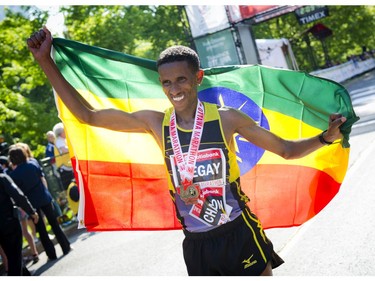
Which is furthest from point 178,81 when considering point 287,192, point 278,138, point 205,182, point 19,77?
point 19,77

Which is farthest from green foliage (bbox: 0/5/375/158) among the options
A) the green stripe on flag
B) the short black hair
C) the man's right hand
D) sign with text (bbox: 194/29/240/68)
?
the short black hair

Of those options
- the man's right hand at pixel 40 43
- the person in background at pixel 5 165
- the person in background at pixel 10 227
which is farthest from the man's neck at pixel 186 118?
the person in background at pixel 5 165

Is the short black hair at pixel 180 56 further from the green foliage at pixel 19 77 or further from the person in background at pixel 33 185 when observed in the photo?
the green foliage at pixel 19 77

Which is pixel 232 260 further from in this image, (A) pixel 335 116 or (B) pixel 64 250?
(B) pixel 64 250

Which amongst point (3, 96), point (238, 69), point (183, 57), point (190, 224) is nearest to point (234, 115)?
point (183, 57)

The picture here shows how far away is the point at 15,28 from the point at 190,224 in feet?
59.1

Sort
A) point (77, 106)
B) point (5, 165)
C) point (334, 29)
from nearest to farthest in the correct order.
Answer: point (77, 106) → point (5, 165) → point (334, 29)

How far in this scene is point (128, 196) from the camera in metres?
4.84

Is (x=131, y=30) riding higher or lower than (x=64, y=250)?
higher

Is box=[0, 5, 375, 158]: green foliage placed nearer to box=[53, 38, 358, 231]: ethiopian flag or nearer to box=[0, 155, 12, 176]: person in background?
box=[0, 155, 12, 176]: person in background

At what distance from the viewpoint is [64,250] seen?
10.1 meters

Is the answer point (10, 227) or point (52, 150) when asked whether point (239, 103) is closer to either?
point (10, 227)

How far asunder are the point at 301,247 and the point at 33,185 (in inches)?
182

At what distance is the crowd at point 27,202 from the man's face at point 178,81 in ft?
16.1
